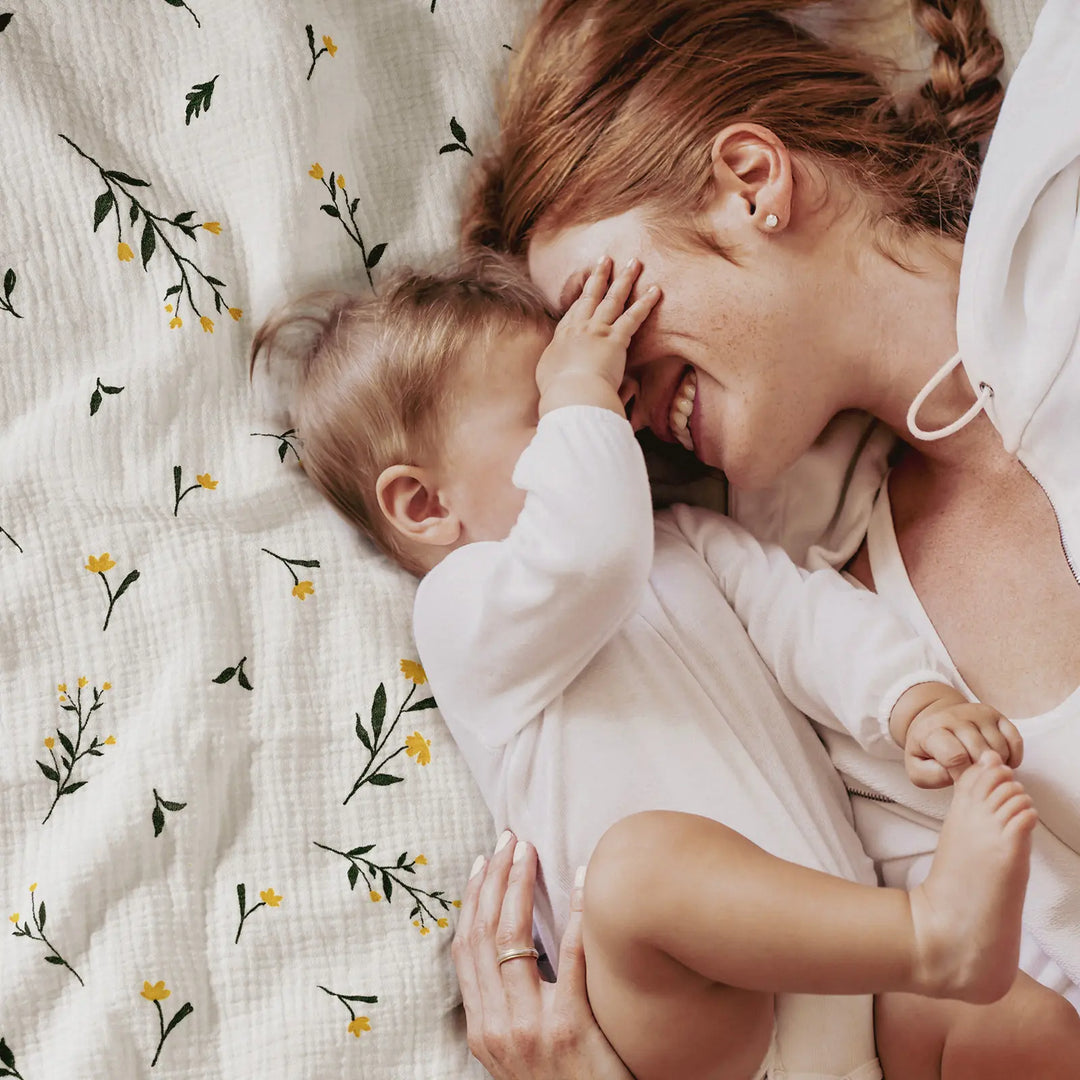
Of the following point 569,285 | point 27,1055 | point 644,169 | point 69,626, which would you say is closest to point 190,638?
point 69,626

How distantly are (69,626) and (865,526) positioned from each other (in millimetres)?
915

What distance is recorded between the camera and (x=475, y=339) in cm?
129

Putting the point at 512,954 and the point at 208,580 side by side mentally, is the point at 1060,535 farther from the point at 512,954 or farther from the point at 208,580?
the point at 208,580

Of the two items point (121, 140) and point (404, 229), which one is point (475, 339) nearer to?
point (404, 229)

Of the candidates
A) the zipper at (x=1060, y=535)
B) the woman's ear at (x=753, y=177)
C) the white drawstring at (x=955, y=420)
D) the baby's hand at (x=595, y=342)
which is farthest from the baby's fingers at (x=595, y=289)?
the zipper at (x=1060, y=535)

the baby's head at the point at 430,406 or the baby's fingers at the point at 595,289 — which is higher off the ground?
the baby's fingers at the point at 595,289

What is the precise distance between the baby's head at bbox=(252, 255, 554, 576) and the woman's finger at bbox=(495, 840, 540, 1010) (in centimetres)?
39

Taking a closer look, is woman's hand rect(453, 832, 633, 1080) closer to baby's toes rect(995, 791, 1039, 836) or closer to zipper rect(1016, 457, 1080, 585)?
baby's toes rect(995, 791, 1039, 836)

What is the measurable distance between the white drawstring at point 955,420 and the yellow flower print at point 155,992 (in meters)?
0.96

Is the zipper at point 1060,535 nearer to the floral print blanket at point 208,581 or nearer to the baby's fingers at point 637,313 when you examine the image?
the baby's fingers at point 637,313

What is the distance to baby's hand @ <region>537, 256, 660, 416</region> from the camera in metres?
1.22

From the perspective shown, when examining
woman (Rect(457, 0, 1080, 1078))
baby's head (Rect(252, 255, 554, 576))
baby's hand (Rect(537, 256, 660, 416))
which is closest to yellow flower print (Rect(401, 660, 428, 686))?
baby's head (Rect(252, 255, 554, 576))

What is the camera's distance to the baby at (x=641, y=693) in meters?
0.98

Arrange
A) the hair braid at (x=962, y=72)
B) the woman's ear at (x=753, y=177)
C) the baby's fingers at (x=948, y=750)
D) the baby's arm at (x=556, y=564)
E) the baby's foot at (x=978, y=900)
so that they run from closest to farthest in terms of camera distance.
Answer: the baby's foot at (x=978, y=900)
the baby's fingers at (x=948, y=750)
the baby's arm at (x=556, y=564)
the woman's ear at (x=753, y=177)
the hair braid at (x=962, y=72)
